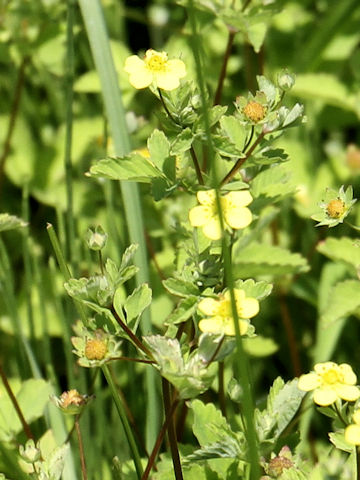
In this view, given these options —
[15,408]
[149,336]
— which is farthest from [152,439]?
[149,336]

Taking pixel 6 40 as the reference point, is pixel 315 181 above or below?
below

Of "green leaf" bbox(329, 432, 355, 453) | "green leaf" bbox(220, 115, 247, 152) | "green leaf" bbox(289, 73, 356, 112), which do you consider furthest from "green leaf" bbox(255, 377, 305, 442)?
"green leaf" bbox(289, 73, 356, 112)

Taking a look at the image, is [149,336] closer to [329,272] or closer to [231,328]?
[231,328]

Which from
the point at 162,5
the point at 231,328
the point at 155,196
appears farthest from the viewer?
the point at 162,5

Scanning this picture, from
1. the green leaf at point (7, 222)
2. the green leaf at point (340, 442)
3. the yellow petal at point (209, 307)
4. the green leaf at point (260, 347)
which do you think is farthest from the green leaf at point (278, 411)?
the green leaf at point (260, 347)

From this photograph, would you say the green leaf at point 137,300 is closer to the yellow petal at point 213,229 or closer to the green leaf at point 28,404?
the yellow petal at point 213,229

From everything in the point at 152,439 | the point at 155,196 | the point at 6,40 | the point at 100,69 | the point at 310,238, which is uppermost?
the point at 6,40

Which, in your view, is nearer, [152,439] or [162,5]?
[152,439]
